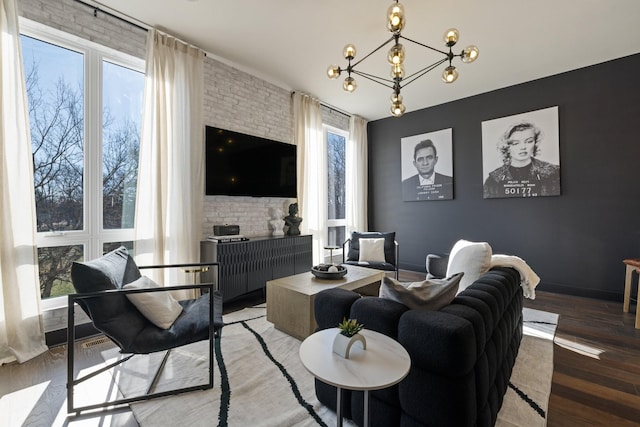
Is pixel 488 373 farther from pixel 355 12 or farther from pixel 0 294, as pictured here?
pixel 0 294

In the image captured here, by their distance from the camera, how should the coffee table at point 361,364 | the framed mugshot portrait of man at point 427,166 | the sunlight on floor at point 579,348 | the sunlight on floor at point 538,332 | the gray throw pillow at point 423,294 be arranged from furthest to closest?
the framed mugshot portrait of man at point 427,166
the sunlight on floor at point 538,332
the sunlight on floor at point 579,348
the gray throw pillow at point 423,294
the coffee table at point 361,364

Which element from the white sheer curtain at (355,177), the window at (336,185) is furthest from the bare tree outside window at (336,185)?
the white sheer curtain at (355,177)

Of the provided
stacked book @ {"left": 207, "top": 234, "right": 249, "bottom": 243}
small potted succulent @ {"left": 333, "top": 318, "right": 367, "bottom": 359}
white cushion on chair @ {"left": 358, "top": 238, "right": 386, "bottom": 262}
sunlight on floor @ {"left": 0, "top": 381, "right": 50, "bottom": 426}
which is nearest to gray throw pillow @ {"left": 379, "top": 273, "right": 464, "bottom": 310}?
small potted succulent @ {"left": 333, "top": 318, "right": 367, "bottom": 359}

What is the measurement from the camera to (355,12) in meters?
2.72

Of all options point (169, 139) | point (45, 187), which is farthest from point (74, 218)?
point (169, 139)

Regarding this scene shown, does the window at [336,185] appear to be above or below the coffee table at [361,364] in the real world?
above

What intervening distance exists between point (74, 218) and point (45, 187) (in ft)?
1.08

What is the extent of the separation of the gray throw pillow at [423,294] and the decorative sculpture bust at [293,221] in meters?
2.76

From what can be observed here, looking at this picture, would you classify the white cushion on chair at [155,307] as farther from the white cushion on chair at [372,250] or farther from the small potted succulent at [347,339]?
the white cushion on chair at [372,250]

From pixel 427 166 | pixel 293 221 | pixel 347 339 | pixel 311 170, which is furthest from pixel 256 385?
pixel 427 166

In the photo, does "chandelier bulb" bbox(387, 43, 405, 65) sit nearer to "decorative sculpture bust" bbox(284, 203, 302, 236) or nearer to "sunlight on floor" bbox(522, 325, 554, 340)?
"decorative sculpture bust" bbox(284, 203, 302, 236)

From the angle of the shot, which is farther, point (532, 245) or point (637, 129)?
point (532, 245)

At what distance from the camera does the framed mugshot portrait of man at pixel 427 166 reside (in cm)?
504

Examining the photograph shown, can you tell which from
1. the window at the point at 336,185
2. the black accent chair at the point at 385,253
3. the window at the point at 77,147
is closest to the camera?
the window at the point at 77,147
